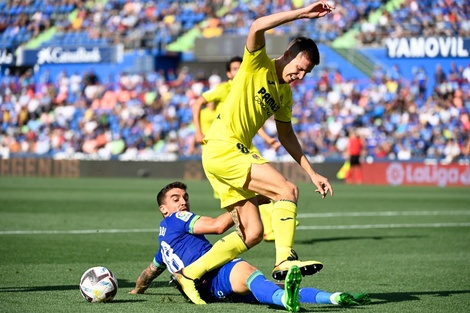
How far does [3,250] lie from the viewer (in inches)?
464

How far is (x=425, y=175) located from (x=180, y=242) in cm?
2508

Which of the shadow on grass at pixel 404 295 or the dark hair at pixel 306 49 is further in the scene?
the shadow on grass at pixel 404 295

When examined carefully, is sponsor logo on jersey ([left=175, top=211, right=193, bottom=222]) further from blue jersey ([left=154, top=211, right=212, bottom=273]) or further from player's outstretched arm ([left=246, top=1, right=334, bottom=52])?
player's outstretched arm ([left=246, top=1, right=334, bottom=52])

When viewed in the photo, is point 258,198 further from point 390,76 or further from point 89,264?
point 390,76

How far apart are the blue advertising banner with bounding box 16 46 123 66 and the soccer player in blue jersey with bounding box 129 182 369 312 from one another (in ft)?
109

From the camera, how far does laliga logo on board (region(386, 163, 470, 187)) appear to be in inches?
1220

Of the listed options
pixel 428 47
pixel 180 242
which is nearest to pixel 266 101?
pixel 180 242

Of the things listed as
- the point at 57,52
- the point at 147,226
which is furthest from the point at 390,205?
the point at 57,52

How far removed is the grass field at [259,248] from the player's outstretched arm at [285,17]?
2212mm

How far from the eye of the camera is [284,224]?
700 centimetres

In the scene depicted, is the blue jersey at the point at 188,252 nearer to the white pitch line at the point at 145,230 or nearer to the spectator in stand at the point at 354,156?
the white pitch line at the point at 145,230

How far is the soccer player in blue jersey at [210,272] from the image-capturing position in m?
6.97

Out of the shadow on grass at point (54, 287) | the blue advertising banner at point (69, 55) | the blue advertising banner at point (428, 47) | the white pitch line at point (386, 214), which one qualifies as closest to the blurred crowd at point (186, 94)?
the blue advertising banner at point (428, 47)

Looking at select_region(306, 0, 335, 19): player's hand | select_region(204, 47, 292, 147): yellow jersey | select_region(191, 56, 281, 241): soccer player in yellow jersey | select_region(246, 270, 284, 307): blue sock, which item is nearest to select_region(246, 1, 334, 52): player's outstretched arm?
select_region(306, 0, 335, 19): player's hand
